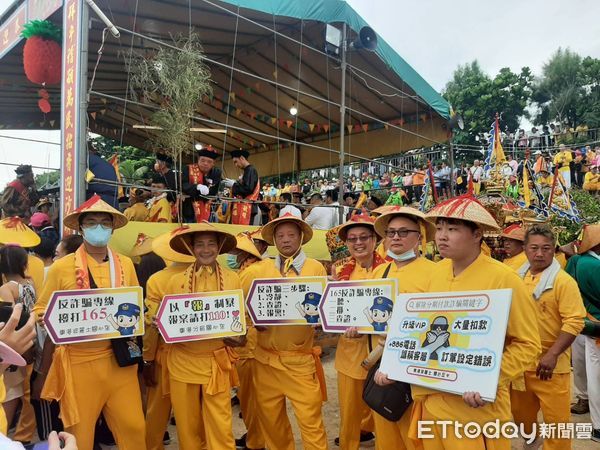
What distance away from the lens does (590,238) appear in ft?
12.5

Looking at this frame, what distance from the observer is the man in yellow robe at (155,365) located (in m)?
3.30

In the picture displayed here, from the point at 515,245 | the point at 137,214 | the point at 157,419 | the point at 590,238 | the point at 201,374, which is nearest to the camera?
the point at 201,374

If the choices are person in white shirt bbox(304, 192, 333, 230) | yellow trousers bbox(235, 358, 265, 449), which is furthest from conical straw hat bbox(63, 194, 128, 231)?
person in white shirt bbox(304, 192, 333, 230)

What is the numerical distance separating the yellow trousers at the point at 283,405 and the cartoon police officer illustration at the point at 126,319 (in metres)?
1.05

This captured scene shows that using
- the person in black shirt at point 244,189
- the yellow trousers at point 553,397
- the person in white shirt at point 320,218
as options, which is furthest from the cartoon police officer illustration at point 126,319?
the person in white shirt at point 320,218

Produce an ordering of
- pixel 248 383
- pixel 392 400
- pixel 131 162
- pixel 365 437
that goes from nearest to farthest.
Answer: pixel 392 400
pixel 365 437
pixel 248 383
pixel 131 162

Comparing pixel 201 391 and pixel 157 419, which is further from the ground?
pixel 201 391

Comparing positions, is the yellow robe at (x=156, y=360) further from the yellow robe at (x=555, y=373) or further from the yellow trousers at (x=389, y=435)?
the yellow robe at (x=555, y=373)

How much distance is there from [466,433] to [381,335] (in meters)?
0.90

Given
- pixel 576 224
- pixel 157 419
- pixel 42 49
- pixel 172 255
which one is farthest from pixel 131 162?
pixel 576 224

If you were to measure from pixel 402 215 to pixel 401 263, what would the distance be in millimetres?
343

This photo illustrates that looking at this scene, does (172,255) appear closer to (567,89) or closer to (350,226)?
(350,226)

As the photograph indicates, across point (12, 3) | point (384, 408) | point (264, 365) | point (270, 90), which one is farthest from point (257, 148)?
point (384, 408)

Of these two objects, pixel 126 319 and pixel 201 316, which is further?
pixel 201 316
